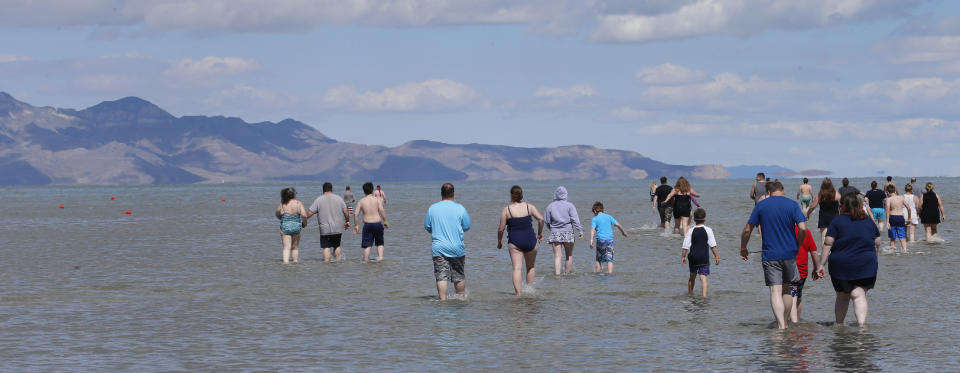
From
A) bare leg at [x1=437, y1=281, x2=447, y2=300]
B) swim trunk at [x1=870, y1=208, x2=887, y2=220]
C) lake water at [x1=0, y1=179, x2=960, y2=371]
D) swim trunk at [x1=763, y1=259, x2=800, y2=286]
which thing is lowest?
lake water at [x1=0, y1=179, x2=960, y2=371]

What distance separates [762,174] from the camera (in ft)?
85.4

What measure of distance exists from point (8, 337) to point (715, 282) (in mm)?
11451

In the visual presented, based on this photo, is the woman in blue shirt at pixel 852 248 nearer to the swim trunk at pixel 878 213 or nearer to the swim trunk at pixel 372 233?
the swim trunk at pixel 372 233

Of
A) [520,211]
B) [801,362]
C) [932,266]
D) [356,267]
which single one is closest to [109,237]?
[356,267]

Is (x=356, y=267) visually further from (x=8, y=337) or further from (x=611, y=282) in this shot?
(x=8, y=337)

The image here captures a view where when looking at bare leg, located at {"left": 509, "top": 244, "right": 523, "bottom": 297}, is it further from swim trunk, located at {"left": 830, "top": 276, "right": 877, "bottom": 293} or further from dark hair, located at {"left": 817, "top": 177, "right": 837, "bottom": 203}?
swim trunk, located at {"left": 830, "top": 276, "right": 877, "bottom": 293}

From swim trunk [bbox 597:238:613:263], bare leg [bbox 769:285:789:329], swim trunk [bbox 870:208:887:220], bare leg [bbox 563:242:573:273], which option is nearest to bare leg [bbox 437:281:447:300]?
bare leg [bbox 563:242:573:273]

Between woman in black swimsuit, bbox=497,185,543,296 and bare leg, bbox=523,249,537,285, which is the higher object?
woman in black swimsuit, bbox=497,185,543,296

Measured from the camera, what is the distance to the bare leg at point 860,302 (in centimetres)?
1168

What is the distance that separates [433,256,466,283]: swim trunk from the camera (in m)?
14.7

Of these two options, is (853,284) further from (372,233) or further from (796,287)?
(372,233)

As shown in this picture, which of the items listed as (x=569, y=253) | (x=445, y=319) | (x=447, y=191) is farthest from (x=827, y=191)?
(x=569, y=253)

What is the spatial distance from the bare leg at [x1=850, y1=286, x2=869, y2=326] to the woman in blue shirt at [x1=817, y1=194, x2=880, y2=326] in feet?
0.04

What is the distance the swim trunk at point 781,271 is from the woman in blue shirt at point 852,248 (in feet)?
0.94
